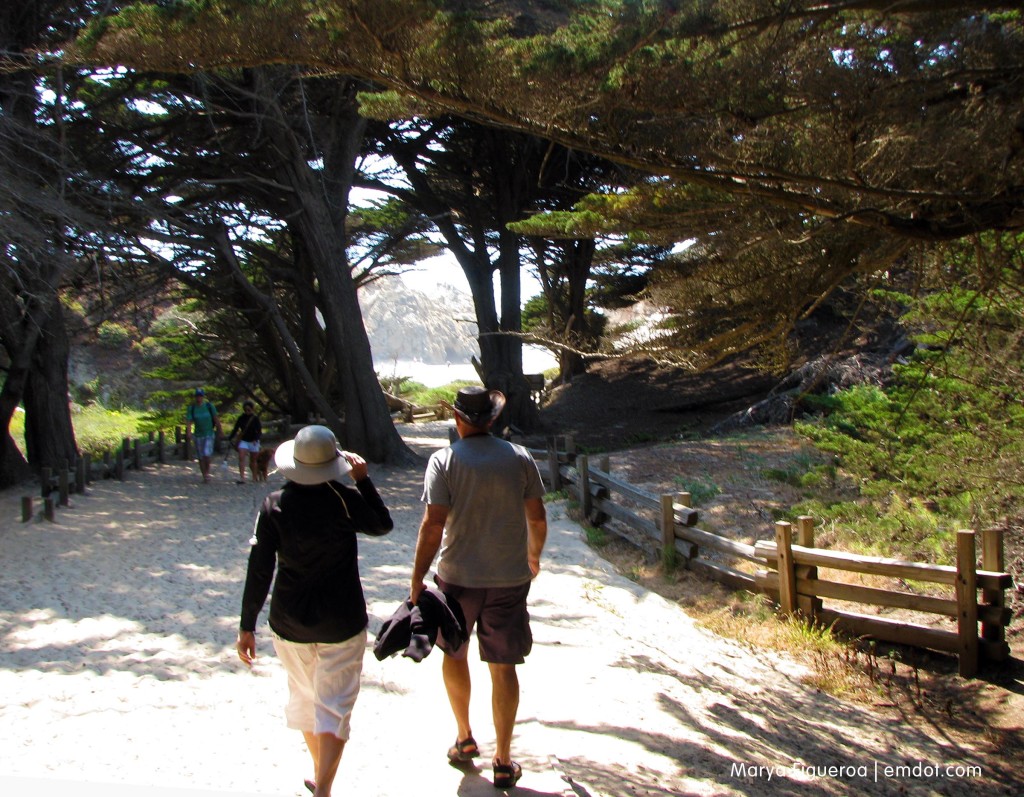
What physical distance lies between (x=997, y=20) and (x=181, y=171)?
15534mm

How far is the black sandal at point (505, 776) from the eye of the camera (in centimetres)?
431

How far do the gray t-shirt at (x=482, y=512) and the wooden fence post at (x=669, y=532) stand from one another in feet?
19.2

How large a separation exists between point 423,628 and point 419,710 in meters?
1.71

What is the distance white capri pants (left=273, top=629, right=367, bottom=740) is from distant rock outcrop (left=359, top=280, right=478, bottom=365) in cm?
9619

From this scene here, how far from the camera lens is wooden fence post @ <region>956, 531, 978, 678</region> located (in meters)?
6.90

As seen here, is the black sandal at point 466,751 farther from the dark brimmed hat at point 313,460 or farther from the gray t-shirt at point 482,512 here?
the dark brimmed hat at point 313,460

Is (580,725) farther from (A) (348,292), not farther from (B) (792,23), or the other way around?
(A) (348,292)

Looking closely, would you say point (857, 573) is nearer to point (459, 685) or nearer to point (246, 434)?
point (459, 685)

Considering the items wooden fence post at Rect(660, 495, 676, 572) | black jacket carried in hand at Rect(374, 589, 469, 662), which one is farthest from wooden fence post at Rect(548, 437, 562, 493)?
black jacket carried in hand at Rect(374, 589, 469, 662)

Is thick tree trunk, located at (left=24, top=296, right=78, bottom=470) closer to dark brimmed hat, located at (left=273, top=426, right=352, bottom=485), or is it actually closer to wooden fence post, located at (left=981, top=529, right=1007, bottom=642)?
dark brimmed hat, located at (left=273, top=426, right=352, bottom=485)

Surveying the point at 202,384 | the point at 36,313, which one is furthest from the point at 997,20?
the point at 202,384

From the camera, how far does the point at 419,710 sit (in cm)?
564

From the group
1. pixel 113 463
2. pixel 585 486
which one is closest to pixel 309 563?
pixel 585 486

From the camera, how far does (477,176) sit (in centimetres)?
2430
